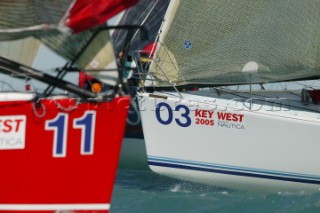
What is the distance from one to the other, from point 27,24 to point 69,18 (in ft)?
1.45

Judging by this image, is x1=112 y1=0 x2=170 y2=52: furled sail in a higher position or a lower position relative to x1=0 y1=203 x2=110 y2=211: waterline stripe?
higher

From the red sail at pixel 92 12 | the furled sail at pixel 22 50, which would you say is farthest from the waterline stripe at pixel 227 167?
the red sail at pixel 92 12

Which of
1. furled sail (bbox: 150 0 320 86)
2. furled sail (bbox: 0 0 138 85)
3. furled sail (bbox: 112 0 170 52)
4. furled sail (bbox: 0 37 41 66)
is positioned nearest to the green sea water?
furled sail (bbox: 150 0 320 86)

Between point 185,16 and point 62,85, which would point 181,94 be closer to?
point 185,16

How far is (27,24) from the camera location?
5.12 m

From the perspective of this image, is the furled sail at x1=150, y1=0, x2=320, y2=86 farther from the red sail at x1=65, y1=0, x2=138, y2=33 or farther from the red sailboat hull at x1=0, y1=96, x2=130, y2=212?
the red sail at x1=65, y1=0, x2=138, y2=33

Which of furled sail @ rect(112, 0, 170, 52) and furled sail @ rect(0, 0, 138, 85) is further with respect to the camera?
furled sail @ rect(112, 0, 170, 52)

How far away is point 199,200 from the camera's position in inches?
315

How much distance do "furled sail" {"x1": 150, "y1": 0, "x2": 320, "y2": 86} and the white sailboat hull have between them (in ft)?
1.34

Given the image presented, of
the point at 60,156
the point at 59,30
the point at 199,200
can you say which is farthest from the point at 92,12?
the point at 199,200

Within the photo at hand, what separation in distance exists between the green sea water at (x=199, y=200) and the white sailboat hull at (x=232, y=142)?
171 millimetres

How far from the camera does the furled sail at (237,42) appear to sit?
8.04m

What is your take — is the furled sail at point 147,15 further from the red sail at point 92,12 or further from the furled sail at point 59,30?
the red sail at point 92,12

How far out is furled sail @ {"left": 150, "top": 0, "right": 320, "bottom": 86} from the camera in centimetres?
804
